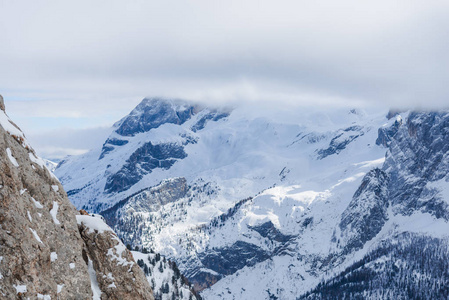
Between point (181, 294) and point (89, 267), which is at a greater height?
point (89, 267)

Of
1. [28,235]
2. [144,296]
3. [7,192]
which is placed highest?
[7,192]

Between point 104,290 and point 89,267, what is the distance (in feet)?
8.40

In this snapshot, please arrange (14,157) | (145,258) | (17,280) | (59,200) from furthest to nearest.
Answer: (145,258), (59,200), (14,157), (17,280)

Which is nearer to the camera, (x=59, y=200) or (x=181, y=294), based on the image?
(x=59, y=200)

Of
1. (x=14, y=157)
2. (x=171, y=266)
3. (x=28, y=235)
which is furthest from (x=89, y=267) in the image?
(x=171, y=266)

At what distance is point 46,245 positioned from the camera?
129ft

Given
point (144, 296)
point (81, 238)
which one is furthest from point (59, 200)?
point (144, 296)

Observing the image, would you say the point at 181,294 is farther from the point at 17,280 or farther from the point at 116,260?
the point at 17,280

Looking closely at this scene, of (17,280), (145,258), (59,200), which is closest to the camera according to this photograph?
(17,280)

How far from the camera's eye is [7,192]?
1447 inches

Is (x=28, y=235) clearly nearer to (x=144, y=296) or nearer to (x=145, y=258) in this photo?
(x=144, y=296)

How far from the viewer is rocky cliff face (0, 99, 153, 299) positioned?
3609 centimetres

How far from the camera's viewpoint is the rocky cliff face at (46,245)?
3609 cm

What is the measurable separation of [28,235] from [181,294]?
13894 cm
